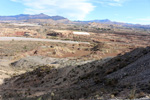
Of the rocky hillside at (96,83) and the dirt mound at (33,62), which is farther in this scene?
the dirt mound at (33,62)

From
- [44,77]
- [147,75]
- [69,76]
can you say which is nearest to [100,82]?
[147,75]

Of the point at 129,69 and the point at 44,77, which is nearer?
the point at 129,69

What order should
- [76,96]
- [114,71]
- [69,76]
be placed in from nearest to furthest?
[76,96] → [114,71] → [69,76]

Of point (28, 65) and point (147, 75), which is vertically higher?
point (147, 75)

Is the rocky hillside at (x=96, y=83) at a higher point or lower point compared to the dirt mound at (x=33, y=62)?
higher

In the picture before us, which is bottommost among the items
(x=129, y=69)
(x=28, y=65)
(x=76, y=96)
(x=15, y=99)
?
(x=28, y=65)

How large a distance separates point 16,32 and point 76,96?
78.1 metres

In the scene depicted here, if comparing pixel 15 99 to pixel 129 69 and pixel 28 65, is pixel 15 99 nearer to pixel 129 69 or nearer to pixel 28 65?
pixel 129 69

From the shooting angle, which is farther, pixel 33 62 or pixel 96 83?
pixel 33 62

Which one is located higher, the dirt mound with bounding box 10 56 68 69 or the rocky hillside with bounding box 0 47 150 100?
the rocky hillside with bounding box 0 47 150 100

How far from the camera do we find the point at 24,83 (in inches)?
663

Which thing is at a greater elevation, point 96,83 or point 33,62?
point 96,83

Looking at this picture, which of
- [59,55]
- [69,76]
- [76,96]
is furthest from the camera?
[59,55]

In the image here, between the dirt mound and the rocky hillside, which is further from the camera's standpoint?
the dirt mound
